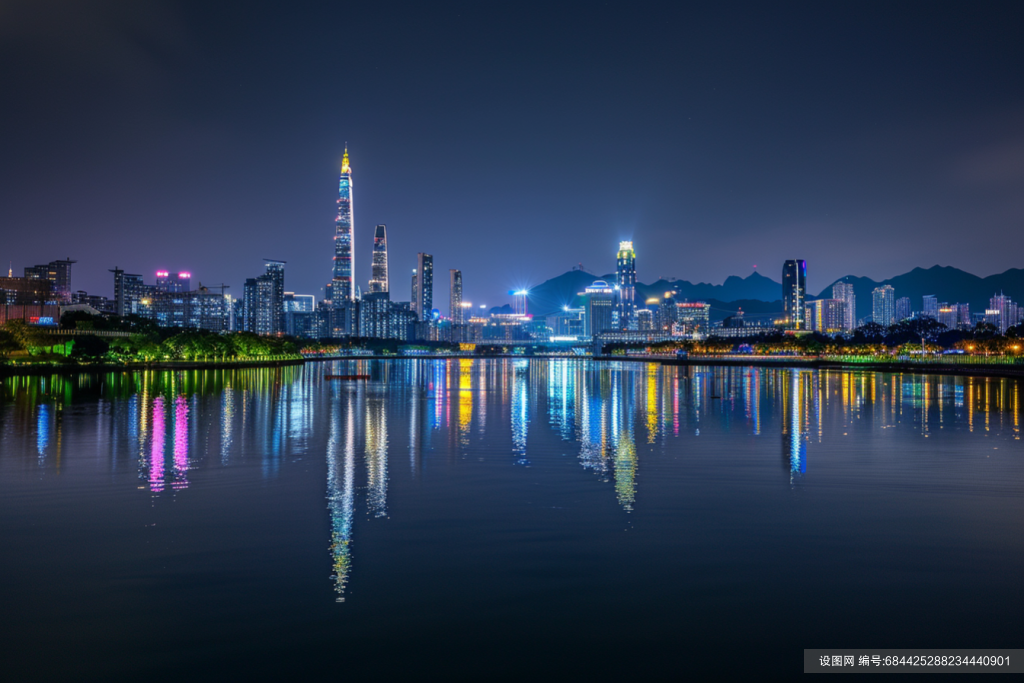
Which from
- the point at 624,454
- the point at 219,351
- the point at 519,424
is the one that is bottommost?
the point at 519,424

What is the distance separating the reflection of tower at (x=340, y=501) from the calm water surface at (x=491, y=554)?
69mm

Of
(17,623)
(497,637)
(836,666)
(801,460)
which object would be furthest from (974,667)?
(801,460)

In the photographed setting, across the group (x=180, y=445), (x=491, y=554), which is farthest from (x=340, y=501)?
(x=180, y=445)

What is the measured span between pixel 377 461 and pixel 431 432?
653 centimetres

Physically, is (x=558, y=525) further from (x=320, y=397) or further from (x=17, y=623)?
(x=320, y=397)

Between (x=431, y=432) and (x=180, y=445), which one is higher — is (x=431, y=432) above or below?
below

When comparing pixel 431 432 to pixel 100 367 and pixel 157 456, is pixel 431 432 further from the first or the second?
pixel 100 367

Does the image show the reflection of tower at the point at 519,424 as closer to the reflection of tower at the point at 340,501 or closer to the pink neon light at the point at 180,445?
the reflection of tower at the point at 340,501

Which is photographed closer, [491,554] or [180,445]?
[491,554]

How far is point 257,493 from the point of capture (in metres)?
14.1

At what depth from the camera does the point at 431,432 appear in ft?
80.4

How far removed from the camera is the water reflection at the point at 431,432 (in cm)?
1606

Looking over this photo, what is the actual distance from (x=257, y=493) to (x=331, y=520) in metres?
3.04

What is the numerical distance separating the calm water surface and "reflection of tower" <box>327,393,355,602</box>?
69mm
